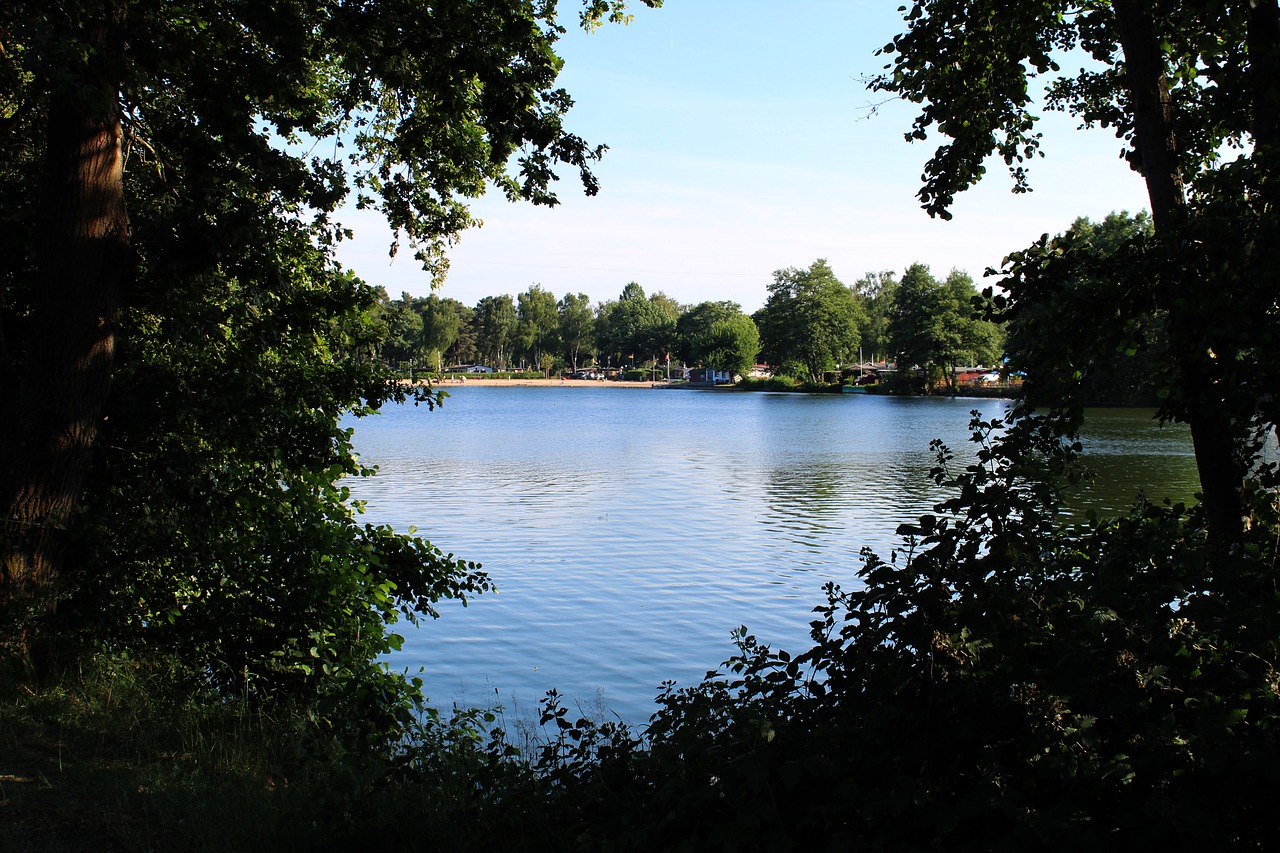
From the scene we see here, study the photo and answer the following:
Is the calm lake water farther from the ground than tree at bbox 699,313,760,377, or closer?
closer

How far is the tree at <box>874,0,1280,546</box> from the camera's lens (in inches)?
161

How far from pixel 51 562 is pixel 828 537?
50.2ft

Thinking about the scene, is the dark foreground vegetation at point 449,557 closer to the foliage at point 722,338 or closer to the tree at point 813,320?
the tree at point 813,320

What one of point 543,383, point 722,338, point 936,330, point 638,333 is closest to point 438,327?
point 543,383

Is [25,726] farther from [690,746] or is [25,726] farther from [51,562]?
[690,746]

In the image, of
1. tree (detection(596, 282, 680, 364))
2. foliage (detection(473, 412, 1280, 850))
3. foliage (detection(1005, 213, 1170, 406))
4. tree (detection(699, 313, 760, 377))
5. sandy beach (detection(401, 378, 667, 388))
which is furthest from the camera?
tree (detection(596, 282, 680, 364))

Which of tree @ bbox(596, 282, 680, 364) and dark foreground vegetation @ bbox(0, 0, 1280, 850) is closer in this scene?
dark foreground vegetation @ bbox(0, 0, 1280, 850)

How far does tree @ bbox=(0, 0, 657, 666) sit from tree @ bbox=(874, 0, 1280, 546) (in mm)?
3242

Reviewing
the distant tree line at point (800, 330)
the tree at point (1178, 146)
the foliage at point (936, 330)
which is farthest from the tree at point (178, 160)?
the foliage at point (936, 330)

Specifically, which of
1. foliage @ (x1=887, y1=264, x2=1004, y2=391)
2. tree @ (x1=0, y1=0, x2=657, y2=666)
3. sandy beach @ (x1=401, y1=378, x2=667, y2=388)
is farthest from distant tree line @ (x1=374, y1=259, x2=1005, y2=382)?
tree @ (x1=0, y1=0, x2=657, y2=666)

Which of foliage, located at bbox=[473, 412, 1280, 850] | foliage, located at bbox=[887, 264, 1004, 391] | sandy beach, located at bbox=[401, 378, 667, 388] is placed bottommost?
foliage, located at bbox=[473, 412, 1280, 850]

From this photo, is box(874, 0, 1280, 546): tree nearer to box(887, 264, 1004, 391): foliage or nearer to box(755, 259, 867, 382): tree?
box(887, 264, 1004, 391): foliage

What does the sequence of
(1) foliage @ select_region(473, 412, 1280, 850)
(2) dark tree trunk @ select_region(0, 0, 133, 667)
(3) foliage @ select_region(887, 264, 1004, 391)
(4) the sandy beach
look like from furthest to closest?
(4) the sandy beach
(3) foliage @ select_region(887, 264, 1004, 391)
(2) dark tree trunk @ select_region(0, 0, 133, 667)
(1) foliage @ select_region(473, 412, 1280, 850)

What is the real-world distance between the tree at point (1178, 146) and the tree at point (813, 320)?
129 m
